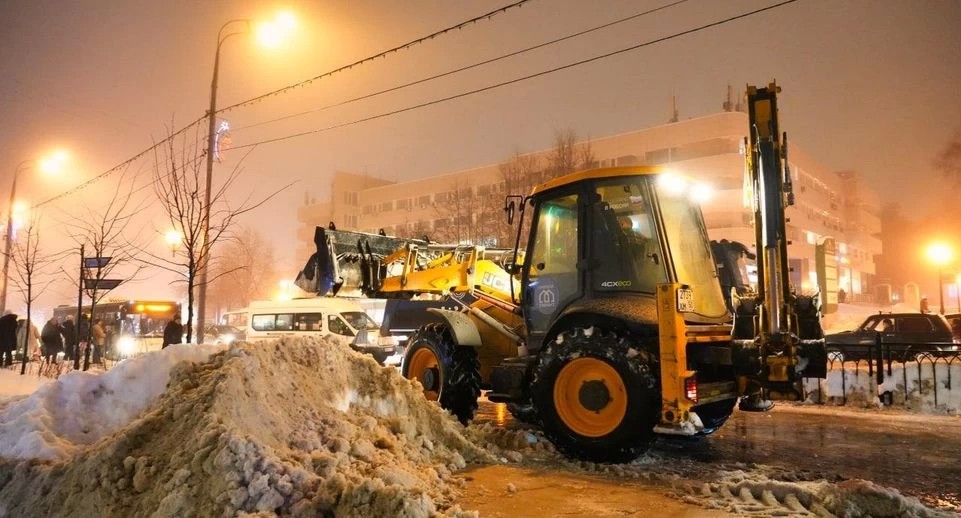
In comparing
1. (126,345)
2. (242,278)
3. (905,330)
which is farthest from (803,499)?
(242,278)

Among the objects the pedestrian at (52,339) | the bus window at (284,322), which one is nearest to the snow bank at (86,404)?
the bus window at (284,322)

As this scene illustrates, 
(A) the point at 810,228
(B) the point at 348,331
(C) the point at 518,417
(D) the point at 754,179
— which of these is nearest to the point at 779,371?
(D) the point at 754,179

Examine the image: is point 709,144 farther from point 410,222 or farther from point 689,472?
point 689,472

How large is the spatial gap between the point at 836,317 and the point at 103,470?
117 ft

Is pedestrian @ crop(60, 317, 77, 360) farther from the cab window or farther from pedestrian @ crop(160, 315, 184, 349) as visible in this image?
the cab window

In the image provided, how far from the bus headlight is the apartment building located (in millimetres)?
11914

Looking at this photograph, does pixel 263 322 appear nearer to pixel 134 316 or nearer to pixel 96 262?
pixel 96 262

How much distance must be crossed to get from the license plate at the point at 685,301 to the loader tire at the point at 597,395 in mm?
558

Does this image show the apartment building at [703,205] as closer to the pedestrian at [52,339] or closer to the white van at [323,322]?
the white van at [323,322]

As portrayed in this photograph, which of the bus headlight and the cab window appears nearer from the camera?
Result: the cab window

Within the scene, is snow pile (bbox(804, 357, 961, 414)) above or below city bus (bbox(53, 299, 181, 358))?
below

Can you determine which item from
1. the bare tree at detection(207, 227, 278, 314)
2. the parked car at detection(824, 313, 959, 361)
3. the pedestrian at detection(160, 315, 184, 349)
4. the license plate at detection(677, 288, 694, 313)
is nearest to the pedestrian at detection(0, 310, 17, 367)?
the pedestrian at detection(160, 315, 184, 349)

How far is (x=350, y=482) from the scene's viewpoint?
4531 mm

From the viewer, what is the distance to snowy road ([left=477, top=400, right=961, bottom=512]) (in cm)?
608
